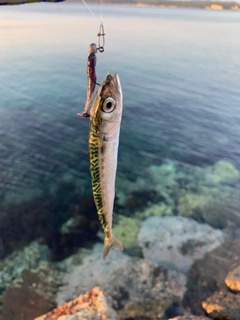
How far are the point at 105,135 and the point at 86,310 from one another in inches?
356

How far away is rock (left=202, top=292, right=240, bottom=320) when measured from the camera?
11.9m

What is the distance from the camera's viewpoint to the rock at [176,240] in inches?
591

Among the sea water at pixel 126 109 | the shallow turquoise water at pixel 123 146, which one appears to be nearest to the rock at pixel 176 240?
the shallow turquoise water at pixel 123 146

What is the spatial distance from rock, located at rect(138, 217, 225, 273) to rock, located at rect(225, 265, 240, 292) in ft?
5.99

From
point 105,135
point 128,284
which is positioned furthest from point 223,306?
point 105,135

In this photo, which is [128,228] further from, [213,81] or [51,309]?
[213,81]

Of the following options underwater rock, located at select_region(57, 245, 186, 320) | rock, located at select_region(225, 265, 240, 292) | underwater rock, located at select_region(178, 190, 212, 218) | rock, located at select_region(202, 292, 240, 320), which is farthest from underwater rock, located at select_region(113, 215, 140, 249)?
rock, located at select_region(225, 265, 240, 292)

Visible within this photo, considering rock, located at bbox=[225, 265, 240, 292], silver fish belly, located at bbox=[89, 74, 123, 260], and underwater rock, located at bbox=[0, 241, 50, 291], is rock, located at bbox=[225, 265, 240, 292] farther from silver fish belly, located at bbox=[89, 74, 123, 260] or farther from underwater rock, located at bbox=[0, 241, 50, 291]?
silver fish belly, located at bbox=[89, 74, 123, 260]

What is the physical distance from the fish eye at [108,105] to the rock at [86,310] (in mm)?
9187

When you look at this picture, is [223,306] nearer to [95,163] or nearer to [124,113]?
[95,163]

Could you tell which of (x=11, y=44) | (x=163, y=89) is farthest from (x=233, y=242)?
(x=11, y=44)

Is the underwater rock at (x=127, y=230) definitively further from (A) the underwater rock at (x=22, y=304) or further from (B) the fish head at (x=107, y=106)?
(B) the fish head at (x=107, y=106)

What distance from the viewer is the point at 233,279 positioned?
13.4 metres

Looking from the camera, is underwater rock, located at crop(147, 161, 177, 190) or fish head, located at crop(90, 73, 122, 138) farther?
underwater rock, located at crop(147, 161, 177, 190)
